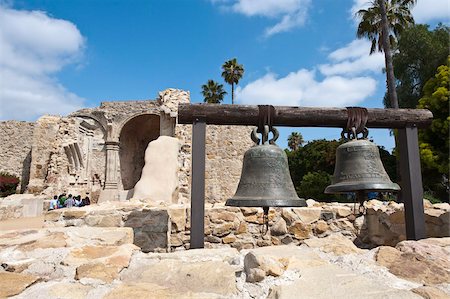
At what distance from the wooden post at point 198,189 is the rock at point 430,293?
5.38 feet

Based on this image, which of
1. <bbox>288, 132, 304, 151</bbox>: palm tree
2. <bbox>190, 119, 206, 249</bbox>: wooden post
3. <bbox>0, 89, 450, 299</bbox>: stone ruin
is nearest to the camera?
<bbox>0, 89, 450, 299</bbox>: stone ruin

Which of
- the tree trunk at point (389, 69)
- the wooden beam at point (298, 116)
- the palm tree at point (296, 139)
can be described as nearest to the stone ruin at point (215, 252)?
the wooden beam at point (298, 116)

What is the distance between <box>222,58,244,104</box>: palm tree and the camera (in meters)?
28.9

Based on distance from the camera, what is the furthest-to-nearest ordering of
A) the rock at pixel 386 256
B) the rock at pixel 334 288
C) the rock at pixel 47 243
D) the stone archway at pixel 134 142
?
the stone archway at pixel 134 142, the rock at pixel 47 243, the rock at pixel 386 256, the rock at pixel 334 288

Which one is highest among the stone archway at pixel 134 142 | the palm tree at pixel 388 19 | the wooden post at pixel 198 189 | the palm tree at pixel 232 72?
the palm tree at pixel 232 72

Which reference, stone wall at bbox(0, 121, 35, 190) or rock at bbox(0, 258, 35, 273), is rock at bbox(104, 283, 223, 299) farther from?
stone wall at bbox(0, 121, 35, 190)

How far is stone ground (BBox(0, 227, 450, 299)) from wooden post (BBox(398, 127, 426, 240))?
2.29 ft

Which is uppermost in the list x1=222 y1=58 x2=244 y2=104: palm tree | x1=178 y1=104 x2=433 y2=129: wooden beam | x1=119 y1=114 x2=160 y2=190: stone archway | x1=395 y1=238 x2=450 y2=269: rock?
x1=222 y1=58 x2=244 y2=104: palm tree

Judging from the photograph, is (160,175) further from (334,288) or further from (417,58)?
(417,58)

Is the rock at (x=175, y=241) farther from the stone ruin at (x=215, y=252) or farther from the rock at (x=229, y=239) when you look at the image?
the rock at (x=229, y=239)

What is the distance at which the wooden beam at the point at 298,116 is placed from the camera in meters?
2.84

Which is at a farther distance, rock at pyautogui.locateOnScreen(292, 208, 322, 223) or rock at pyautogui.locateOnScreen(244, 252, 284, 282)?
rock at pyautogui.locateOnScreen(292, 208, 322, 223)

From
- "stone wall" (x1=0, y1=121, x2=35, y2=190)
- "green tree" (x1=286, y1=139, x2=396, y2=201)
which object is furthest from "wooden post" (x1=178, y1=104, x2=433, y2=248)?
"stone wall" (x1=0, y1=121, x2=35, y2=190)

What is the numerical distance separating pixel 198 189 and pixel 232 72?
27.3m
